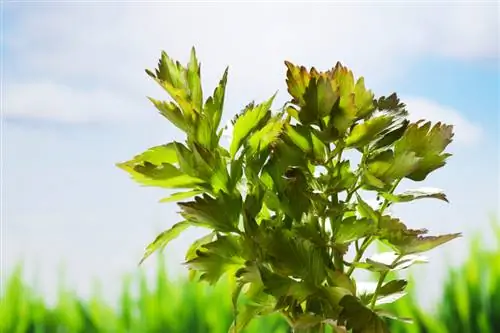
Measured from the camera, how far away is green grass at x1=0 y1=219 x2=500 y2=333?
57.6 inches

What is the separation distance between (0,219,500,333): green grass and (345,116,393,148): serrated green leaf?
0.74 metres

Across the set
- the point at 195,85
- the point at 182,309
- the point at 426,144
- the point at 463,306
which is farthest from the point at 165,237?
the point at 463,306

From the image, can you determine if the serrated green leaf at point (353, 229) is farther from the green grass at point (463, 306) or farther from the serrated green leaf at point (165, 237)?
the green grass at point (463, 306)

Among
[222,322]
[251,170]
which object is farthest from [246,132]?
[222,322]

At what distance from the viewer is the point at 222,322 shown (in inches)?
56.8

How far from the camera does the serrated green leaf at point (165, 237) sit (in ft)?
2.62

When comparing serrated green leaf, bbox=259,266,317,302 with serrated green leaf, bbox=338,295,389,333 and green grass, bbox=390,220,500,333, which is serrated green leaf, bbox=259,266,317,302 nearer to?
serrated green leaf, bbox=338,295,389,333

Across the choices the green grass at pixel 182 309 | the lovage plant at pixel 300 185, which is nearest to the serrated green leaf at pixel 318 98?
the lovage plant at pixel 300 185

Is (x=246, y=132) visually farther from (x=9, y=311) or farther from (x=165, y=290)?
(x=9, y=311)

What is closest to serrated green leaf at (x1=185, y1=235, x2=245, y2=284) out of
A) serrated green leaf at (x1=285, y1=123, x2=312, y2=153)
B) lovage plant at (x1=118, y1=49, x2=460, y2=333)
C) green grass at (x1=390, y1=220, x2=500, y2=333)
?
lovage plant at (x1=118, y1=49, x2=460, y2=333)

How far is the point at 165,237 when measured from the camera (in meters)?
0.80

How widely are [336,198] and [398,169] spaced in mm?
62

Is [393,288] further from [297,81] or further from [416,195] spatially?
[297,81]

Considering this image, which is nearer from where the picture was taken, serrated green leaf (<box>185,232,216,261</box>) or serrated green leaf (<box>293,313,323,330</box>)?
serrated green leaf (<box>293,313,323,330</box>)
